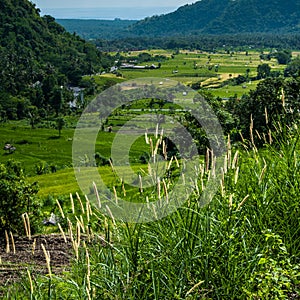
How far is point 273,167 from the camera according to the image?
4.50 m

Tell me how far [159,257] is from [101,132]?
233ft

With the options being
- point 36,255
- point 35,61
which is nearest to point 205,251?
point 36,255

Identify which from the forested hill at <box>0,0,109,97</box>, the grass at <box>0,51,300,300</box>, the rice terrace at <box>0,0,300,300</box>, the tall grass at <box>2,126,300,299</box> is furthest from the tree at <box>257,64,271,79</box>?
the tall grass at <box>2,126,300,299</box>

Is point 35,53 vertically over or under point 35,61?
over

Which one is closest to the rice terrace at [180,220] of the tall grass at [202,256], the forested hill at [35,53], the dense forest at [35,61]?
the tall grass at [202,256]

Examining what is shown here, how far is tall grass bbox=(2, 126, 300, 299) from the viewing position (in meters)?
3.41

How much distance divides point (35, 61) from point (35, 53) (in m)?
6.70

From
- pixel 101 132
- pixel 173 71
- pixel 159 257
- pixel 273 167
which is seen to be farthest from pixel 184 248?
pixel 173 71

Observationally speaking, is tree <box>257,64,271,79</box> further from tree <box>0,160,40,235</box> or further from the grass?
the grass

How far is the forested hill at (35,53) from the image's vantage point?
104m

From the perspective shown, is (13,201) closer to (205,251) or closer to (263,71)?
(205,251)

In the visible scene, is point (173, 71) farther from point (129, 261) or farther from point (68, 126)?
point (129, 261)

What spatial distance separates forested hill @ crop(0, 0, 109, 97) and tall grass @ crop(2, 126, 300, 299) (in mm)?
95773

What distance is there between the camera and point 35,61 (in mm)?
115688
